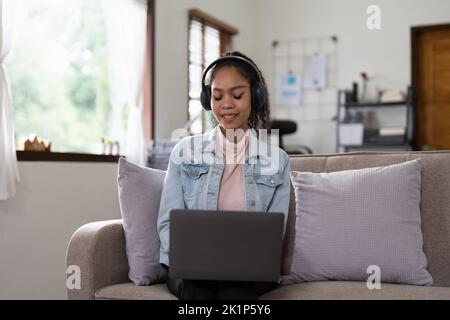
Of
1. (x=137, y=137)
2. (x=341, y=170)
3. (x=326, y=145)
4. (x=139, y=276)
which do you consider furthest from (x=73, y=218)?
(x=326, y=145)

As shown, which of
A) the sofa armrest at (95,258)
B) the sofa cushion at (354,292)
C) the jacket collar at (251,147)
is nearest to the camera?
the sofa cushion at (354,292)

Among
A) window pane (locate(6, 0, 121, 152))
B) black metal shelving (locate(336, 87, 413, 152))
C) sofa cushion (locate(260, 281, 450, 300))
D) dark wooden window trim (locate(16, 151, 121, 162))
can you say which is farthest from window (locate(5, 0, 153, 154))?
sofa cushion (locate(260, 281, 450, 300))

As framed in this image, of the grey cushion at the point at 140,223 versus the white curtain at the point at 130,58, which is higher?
the white curtain at the point at 130,58

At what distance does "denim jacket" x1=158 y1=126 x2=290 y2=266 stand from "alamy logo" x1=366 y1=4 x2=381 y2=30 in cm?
359

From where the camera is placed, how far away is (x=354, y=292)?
1.59 meters

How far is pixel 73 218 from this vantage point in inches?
124

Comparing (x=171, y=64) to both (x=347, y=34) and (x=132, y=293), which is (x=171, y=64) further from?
(x=132, y=293)

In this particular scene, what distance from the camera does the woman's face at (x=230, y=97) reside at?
1.68 m

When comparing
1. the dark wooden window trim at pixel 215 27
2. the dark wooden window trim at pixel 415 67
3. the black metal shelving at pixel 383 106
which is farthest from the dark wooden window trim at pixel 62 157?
the dark wooden window trim at pixel 415 67

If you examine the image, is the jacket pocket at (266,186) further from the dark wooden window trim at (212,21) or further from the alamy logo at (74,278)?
the dark wooden window trim at (212,21)

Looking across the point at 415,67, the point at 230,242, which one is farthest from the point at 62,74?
the point at 230,242

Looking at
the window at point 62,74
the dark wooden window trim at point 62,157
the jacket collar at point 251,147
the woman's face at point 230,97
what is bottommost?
the dark wooden window trim at point 62,157

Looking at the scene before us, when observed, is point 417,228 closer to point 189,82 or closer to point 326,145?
point 189,82

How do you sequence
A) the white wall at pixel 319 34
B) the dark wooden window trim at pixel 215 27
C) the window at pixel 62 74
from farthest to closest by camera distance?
the window at pixel 62 74, the dark wooden window trim at pixel 215 27, the white wall at pixel 319 34
